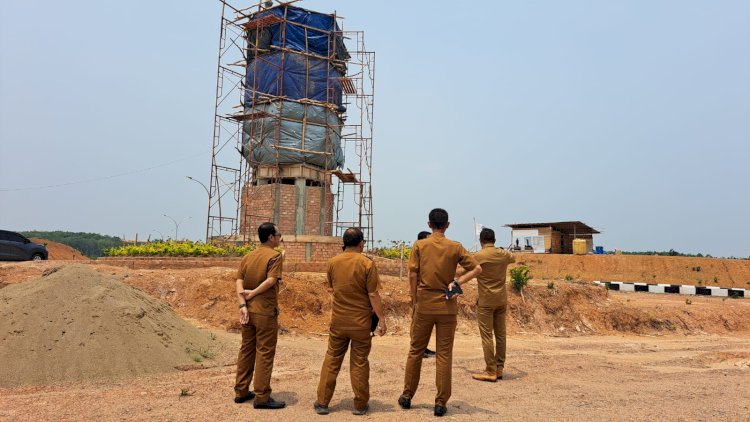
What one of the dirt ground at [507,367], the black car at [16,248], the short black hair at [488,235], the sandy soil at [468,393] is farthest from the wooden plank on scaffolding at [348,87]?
the short black hair at [488,235]

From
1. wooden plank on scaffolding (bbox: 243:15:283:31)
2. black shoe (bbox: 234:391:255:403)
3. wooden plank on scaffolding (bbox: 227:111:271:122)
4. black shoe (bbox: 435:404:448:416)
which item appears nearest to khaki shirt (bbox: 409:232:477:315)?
black shoe (bbox: 435:404:448:416)

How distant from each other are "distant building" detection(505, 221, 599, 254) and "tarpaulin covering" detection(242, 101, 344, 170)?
624 inches

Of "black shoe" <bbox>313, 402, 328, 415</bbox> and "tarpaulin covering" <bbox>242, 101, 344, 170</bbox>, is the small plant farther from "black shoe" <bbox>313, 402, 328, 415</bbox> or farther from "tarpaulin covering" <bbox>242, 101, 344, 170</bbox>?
"tarpaulin covering" <bbox>242, 101, 344, 170</bbox>

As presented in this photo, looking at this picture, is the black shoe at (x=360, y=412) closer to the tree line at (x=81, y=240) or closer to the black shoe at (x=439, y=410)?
the black shoe at (x=439, y=410)

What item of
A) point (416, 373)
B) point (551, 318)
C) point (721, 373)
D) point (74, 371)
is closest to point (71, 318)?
point (74, 371)

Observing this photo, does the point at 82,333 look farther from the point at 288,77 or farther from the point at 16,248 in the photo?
the point at 288,77

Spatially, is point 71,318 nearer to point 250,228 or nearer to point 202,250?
point 202,250

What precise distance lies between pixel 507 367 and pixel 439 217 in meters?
3.49

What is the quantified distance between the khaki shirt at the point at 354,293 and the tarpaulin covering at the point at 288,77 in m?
18.0

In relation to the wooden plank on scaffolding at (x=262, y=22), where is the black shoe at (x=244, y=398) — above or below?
below

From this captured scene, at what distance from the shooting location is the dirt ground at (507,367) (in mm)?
4750

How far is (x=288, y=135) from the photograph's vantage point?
2120 centimetres

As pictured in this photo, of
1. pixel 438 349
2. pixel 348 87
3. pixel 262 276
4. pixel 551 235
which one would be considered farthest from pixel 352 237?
pixel 551 235

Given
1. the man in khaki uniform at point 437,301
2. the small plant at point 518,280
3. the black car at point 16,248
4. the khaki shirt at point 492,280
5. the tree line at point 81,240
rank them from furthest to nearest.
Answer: the tree line at point 81,240 < the black car at point 16,248 < the small plant at point 518,280 < the khaki shirt at point 492,280 < the man in khaki uniform at point 437,301
